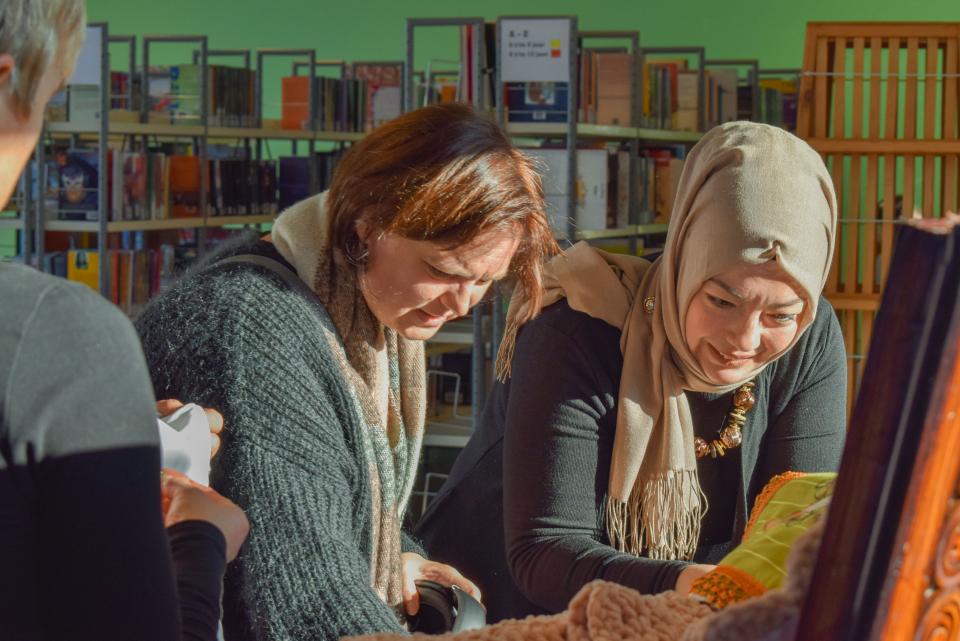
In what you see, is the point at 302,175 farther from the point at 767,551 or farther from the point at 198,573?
the point at 767,551

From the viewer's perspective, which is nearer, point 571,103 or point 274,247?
point 274,247

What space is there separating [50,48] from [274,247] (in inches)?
34.2

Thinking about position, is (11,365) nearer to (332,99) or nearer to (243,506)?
(243,506)

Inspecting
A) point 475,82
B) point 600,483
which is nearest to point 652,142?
point 475,82

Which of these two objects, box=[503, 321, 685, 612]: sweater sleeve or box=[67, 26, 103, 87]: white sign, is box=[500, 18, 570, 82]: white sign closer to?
box=[67, 26, 103, 87]: white sign

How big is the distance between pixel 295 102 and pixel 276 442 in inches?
260

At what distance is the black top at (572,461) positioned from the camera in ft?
5.43

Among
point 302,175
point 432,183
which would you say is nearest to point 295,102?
point 302,175

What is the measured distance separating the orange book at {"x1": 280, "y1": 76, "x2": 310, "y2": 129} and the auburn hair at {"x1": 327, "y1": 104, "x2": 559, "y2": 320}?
6.18 metres

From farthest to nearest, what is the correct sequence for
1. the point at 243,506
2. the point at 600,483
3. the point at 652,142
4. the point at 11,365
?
1. the point at 652,142
2. the point at 600,483
3. the point at 243,506
4. the point at 11,365

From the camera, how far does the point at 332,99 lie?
779cm

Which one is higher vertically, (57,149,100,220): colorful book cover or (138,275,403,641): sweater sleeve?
(57,149,100,220): colorful book cover

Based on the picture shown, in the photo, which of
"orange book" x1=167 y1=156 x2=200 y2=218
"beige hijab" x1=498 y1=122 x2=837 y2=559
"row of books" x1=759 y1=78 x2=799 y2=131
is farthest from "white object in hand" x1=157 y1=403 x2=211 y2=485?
"row of books" x1=759 y1=78 x2=799 y2=131

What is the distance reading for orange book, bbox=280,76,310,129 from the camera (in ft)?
24.9
